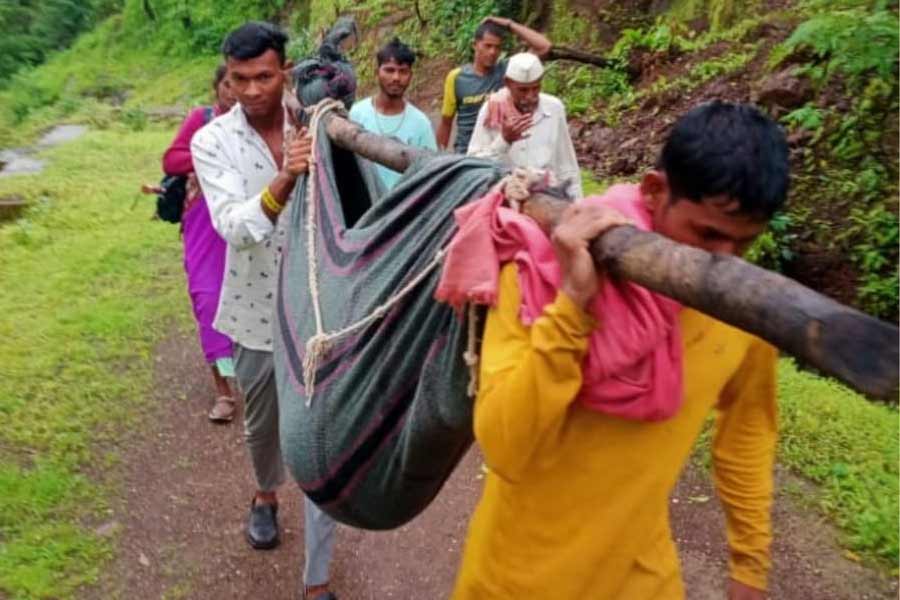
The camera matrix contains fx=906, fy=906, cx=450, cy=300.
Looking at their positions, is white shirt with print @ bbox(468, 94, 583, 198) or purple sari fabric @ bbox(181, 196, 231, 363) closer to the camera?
purple sari fabric @ bbox(181, 196, 231, 363)

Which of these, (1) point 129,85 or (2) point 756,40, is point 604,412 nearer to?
(2) point 756,40

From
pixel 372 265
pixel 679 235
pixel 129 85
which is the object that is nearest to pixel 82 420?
pixel 372 265

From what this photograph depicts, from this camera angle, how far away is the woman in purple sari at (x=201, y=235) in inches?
160

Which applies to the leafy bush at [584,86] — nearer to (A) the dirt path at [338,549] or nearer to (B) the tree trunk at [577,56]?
(B) the tree trunk at [577,56]

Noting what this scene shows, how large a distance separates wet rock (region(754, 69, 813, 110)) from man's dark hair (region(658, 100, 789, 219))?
18.2 feet

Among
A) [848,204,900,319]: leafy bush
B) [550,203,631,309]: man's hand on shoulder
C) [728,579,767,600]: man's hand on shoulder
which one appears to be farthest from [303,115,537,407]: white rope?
[848,204,900,319]: leafy bush

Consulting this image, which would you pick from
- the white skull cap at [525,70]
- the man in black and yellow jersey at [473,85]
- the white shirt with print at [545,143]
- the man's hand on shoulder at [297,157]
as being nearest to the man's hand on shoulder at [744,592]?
the man's hand on shoulder at [297,157]

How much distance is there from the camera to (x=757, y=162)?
1346 millimetres

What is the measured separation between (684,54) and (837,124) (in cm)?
265

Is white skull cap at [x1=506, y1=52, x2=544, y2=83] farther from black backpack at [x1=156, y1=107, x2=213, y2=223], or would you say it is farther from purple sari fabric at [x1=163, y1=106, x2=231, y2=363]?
black backpack at [x1=156, y1=107, x2=213, y2=223]

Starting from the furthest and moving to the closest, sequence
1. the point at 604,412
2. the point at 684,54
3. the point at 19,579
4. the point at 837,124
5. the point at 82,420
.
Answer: the point at 684,54
the point at 837,124
the point at 82,420
the point at 19,579
the point at 604,412

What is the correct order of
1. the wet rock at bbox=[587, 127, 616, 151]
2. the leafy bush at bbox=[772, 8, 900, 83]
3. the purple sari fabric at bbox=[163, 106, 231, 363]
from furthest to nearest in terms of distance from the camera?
1. the wet rock at bbox=[587, 127, 616, 151]
2. the leafy bush at bbox=[772, 8, 900, 83]
3. the purple sari fabric at bbox=[163, 106, 231, 363]

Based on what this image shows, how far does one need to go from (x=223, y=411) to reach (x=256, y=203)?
2352 millimetres

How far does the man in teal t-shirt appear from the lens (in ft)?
15.8
